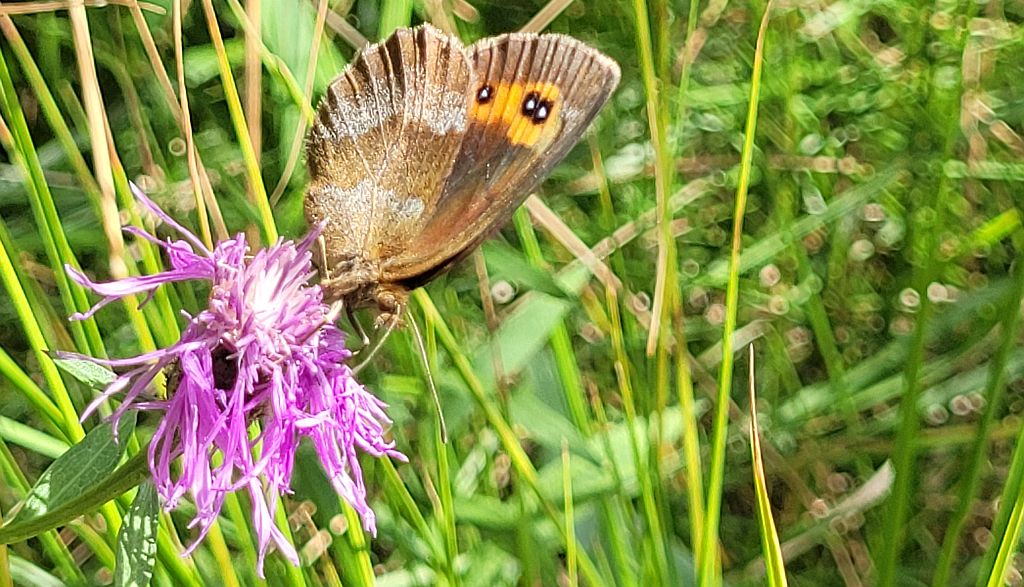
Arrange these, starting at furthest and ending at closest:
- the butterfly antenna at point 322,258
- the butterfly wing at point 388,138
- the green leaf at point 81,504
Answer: the butterfly wing at point 388,138 → the butterfly antenna at point 322,258 → the green leaf at point 81,504

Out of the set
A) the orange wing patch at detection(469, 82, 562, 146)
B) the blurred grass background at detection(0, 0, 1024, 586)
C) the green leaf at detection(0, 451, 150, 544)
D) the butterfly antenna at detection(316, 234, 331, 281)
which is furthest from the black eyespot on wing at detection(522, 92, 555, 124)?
the green leaf at detection(0, 451, 150, 544)

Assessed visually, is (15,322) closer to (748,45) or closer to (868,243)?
(748,45)

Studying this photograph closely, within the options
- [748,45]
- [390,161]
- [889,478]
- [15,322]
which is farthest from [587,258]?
[15,322]

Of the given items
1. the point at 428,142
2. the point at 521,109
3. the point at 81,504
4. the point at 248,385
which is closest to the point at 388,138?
the point at 428,142

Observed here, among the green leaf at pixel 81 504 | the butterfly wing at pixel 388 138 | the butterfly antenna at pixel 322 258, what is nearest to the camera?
the green leaf at pixel 81 504

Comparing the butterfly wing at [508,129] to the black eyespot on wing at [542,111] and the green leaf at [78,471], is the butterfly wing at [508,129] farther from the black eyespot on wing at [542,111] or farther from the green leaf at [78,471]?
the green leaf at [78,471]

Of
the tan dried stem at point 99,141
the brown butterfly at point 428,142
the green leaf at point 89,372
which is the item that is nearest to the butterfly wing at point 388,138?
the brown butterfly at point 428,142

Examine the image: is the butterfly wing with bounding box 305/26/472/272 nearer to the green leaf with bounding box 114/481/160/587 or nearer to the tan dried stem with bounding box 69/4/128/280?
the tan dried stem with bounding box 69/4/128/280

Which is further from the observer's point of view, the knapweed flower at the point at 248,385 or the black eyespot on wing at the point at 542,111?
the black eyespot on wing at the point at 542,111
